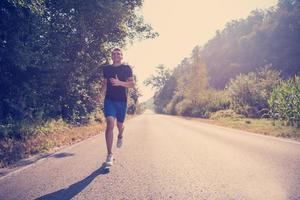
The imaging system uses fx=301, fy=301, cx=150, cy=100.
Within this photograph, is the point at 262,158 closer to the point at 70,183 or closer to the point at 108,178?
the point at 108,178

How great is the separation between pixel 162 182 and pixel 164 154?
9.24ft

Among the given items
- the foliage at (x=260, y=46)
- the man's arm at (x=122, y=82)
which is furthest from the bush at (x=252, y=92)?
the foliage at (x=260, y=46)

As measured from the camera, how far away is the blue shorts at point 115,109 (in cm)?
584

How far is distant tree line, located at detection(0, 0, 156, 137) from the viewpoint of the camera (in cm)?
915

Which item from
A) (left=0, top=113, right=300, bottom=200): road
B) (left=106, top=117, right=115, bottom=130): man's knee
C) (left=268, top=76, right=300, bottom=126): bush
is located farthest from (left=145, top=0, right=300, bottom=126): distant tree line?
(left=106, top=117, right=115, bottom=130): man's knee

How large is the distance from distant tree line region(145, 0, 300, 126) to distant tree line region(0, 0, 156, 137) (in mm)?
9828

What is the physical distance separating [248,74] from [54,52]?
26221 millimetres

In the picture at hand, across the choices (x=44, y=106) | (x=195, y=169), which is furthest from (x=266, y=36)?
(x=195, y=169)

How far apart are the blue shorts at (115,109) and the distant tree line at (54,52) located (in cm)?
144

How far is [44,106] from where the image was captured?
517 inches

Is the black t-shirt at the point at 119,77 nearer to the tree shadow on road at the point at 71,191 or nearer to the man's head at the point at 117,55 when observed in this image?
the man's head at the point at 117,55

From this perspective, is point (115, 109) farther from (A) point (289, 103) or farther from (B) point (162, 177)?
(A) point (289, 103)

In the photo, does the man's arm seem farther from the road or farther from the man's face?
the road

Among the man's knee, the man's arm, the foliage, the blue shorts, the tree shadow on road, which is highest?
the foliage
